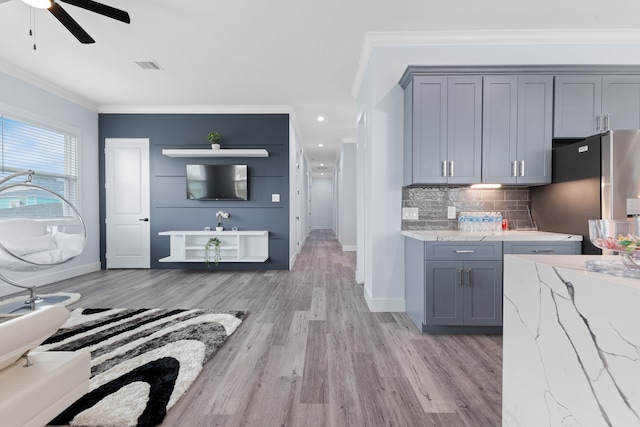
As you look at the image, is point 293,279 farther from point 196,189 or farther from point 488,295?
point 488,295

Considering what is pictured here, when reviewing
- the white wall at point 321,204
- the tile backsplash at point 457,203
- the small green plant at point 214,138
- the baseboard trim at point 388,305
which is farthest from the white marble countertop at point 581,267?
the white wall at point 321,204

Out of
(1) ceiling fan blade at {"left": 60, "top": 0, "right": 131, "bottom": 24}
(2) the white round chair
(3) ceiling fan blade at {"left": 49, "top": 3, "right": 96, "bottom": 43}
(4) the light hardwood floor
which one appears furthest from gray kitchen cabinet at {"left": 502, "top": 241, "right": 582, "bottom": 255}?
(2) the white round chair

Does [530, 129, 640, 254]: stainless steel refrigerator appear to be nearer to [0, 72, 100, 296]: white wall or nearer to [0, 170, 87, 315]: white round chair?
[0, 170, 87, 315]: white round chair

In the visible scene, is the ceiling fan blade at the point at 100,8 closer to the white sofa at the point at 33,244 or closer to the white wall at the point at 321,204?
the white sofa at the point at 33,244

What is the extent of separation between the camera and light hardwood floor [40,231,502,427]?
4.91 ft

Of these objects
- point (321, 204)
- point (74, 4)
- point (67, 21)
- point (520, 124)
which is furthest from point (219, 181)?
point (321, 204)

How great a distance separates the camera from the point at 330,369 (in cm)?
192

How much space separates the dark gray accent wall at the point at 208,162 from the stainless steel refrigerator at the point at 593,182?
3673mm

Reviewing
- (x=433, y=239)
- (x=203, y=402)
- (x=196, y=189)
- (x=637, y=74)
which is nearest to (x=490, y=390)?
(x=433, y=239)

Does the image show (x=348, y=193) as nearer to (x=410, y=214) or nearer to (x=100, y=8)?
(x=410, y=214)

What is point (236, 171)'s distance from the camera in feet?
16.4

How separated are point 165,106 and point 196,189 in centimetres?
151

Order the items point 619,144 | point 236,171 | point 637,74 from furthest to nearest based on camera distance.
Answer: point 236,171 → point 637,74 → point 619,144

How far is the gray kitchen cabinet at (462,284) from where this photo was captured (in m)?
2.41
